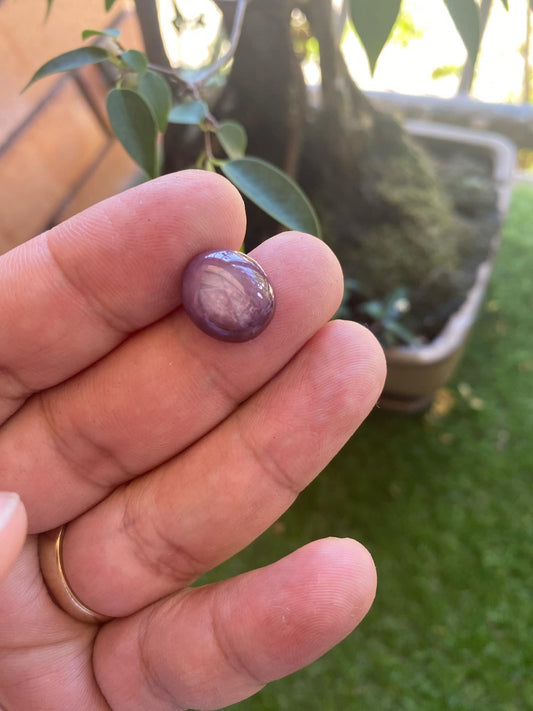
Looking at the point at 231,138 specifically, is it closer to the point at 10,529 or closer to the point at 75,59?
the point at 75,59

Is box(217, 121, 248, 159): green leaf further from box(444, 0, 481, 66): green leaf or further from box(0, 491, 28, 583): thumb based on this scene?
box(0, 491, 28, 583): thumb

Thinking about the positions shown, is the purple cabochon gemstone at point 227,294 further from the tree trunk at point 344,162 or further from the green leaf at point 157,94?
the tree trunk at point 344,162

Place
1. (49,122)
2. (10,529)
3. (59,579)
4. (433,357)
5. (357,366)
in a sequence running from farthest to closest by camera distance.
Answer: (49,122) < (433,357) < (59,579) < (357,366) < (10,529)

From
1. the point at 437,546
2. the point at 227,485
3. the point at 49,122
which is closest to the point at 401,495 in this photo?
the point at 437,546

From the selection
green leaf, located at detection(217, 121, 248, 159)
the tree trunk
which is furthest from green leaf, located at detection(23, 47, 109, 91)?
the tree trunk

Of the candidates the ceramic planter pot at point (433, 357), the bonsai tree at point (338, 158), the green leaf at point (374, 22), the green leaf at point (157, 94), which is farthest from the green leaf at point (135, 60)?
the ceramic planter pot at point (433, 357)

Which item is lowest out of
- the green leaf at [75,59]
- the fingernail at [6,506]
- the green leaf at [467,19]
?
the fingernail at [6,506]

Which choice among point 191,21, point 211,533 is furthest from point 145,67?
point 211,533
